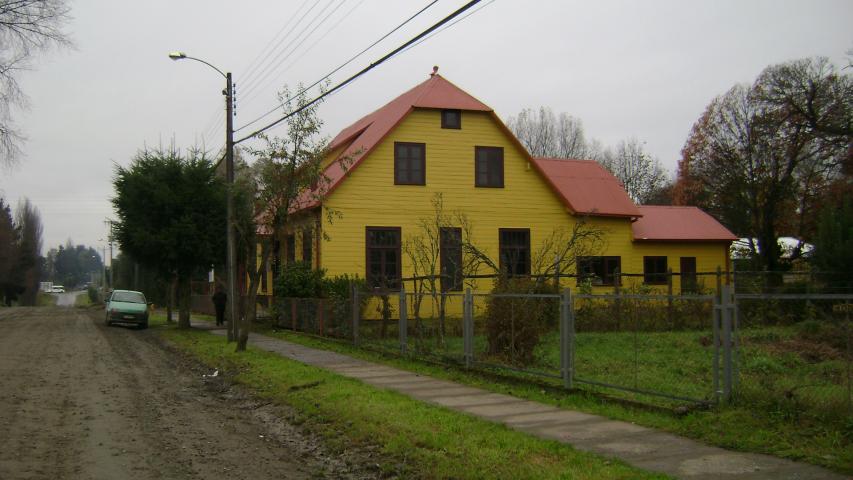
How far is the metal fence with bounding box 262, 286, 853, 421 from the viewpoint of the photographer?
8.59 meters

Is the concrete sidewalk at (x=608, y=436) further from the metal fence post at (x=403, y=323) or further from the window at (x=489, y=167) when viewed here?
the window at (x=489, y=167)

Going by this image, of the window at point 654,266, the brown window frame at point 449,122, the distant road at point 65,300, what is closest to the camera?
the brown window frame at point 449,122

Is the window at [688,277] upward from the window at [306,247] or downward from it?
downward

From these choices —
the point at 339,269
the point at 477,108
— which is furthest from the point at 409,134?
the point at 339,269

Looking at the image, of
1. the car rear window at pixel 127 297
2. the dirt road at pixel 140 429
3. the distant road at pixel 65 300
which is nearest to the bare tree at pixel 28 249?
the distant road at pixel 65 300

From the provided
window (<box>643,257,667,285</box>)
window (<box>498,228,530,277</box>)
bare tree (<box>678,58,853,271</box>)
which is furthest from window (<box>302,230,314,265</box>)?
bare tree (<box>678,58,853,271</box>)

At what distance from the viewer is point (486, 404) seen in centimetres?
1080

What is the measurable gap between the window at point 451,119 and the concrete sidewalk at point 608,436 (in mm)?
15749

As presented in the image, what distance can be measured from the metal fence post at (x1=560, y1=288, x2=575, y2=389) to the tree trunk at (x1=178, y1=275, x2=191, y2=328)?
22054 mm

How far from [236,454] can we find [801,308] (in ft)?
30.5

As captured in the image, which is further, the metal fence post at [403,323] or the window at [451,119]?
the window at [451,119]

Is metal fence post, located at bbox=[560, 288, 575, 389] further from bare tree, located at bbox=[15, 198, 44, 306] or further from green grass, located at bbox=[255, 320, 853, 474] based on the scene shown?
bare tree, located at bbox=[15, 198, 44, 306]

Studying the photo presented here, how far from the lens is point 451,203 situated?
92.5 ft

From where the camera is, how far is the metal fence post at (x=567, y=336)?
11.5m
